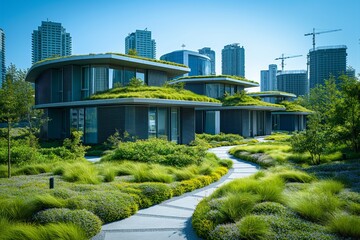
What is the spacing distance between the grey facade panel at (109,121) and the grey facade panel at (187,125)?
5.63 meters

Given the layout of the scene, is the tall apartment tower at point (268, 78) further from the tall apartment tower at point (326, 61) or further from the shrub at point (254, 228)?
the shrub at point (254, 228)

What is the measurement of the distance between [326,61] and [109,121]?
265ft

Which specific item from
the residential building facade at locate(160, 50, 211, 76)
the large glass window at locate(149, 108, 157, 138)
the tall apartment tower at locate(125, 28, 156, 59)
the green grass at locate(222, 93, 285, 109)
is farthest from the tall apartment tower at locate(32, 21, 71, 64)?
the large glass window at locate(149, 108, 157, 138)

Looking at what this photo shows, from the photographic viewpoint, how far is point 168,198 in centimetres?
822

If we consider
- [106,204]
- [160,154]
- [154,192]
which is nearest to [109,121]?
[160,154]

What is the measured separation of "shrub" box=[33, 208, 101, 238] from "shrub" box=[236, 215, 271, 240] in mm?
2601

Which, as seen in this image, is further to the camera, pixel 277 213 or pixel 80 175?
pixel 80 175

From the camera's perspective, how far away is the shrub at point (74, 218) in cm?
558

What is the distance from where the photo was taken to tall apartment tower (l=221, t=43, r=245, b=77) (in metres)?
121

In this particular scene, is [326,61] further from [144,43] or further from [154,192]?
[154,192]

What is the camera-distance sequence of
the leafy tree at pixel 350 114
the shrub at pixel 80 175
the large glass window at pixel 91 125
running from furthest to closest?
the large glass window at pixel 91 125
the leafy tree at pixel 350 114
the shrub at pixel 80 175

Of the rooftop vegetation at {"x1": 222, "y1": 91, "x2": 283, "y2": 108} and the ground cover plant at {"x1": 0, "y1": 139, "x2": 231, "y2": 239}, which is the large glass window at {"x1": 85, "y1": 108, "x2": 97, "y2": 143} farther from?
the rooftop vegetation at {"x1": 222, "y1": 91, "x2": 283, "y2": 108}

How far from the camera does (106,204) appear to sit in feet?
21.5

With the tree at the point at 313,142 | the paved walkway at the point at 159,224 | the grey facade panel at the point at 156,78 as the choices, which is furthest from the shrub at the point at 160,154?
the grey facade panel at the point at 156,78
